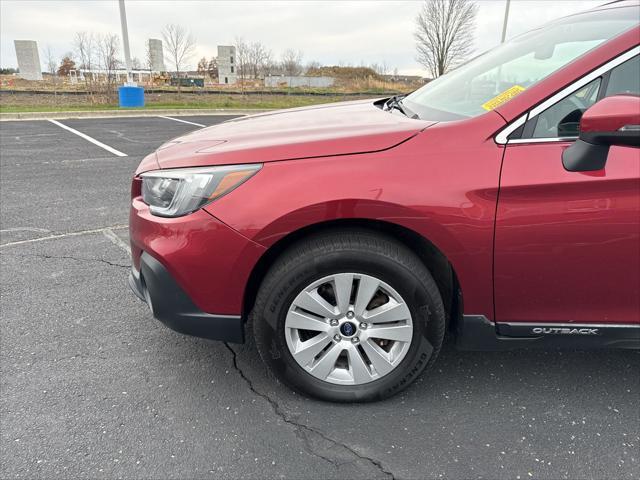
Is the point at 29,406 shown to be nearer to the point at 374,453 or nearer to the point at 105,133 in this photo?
the point at 374,453

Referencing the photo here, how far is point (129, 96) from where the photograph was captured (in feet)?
59.6

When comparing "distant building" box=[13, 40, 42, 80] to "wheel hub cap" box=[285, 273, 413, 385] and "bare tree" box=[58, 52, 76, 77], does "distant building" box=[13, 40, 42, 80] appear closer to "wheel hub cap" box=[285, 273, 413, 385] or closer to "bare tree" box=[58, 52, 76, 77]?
"bare tree" box=[58, 52, 76, 77]

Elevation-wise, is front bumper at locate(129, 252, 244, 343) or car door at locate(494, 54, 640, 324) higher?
car door at locate(494, 54, 640, 324)

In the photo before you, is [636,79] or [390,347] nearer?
[636,79]

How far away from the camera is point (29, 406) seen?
7.31ft

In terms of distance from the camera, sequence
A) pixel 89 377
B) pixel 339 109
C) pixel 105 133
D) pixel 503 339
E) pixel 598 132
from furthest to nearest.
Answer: pixel 105 133, pixel 339 109, pixel 89 377, pixel 503 339, pixel 598 132

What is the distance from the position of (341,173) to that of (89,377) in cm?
165

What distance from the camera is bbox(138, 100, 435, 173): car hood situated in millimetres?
2033

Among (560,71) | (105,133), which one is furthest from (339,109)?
(105,133)

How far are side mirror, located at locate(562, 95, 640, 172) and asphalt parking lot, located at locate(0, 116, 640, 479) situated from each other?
1.16 meters

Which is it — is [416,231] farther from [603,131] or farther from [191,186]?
[191,186]

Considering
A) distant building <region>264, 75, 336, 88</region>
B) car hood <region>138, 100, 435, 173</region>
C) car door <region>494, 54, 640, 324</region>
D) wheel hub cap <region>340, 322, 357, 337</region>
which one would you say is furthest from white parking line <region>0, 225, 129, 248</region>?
distant building <region>264, 75, 336, 88</region>

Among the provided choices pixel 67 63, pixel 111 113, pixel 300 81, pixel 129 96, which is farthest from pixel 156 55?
pixel 300 81

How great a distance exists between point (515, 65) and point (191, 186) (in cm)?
178
